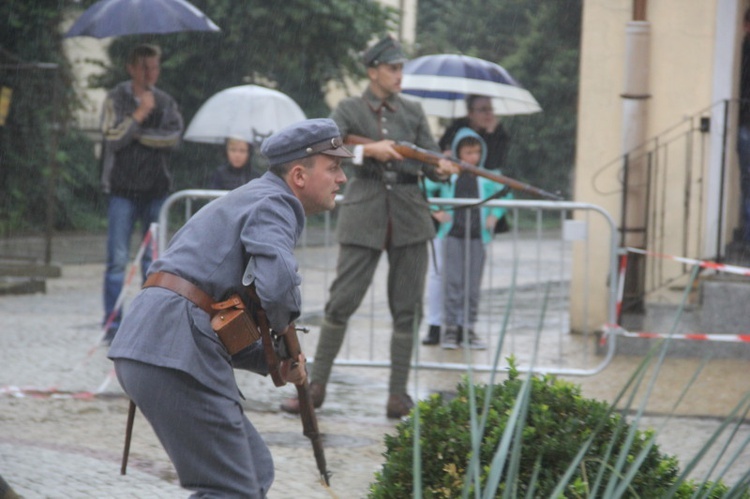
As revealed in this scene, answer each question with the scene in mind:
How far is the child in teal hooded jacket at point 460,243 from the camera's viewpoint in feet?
30.5

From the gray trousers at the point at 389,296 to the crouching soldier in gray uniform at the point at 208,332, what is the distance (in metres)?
3.10

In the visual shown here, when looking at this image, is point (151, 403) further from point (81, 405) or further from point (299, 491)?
point (81, 405)

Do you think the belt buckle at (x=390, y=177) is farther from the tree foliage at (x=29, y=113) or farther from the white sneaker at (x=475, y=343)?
the tree foliage at (x=29, y=113)

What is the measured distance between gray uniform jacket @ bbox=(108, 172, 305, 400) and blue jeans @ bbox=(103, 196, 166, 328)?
5435 mm

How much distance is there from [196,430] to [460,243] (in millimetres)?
6154

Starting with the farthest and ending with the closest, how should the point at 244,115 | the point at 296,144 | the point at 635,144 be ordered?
the point at 244,115
the point at 635,144
the point at 296,144

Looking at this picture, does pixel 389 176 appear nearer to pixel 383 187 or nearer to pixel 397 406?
pixel 383 187

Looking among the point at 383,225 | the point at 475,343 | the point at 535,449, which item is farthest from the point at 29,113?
the point at 535,449

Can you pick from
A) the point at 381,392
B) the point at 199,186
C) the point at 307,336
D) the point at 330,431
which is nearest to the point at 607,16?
the point at 307,336

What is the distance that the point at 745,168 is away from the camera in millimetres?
10141

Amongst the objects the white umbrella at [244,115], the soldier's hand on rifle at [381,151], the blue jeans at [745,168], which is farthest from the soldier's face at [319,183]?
the white umbrella at [244,115]

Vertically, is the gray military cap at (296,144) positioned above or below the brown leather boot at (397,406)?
above

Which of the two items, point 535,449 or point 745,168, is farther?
point 745,168

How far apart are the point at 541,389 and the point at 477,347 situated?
588 cm
